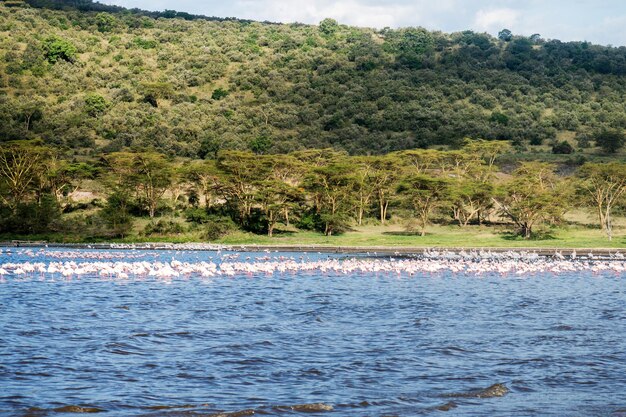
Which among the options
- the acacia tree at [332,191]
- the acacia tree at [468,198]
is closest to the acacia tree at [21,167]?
the acacia tree at [332,191]

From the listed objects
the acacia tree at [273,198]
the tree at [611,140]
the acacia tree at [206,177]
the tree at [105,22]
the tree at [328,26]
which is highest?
the tree at [328,26]

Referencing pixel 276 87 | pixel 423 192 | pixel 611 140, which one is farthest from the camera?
pixel 276 87

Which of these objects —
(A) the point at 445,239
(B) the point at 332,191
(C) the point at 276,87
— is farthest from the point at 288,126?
(A) the point at 445,239

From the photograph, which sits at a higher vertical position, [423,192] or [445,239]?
[423,192]

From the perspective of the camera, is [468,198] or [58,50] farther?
[58,50]

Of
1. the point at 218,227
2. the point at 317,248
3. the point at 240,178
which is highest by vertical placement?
the point at 240,178

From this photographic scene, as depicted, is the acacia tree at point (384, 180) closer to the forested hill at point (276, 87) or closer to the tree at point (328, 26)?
the forested hill at point (276, 87)

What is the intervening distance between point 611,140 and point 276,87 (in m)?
51.2

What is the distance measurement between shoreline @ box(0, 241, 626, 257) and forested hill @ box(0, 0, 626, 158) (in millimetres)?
40863

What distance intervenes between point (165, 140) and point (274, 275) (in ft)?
232

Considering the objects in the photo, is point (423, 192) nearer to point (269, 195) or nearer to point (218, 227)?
point (269, 195)

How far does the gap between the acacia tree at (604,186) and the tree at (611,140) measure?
35.3 m

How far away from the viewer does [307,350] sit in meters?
16.8

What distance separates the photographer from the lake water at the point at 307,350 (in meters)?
12.4
